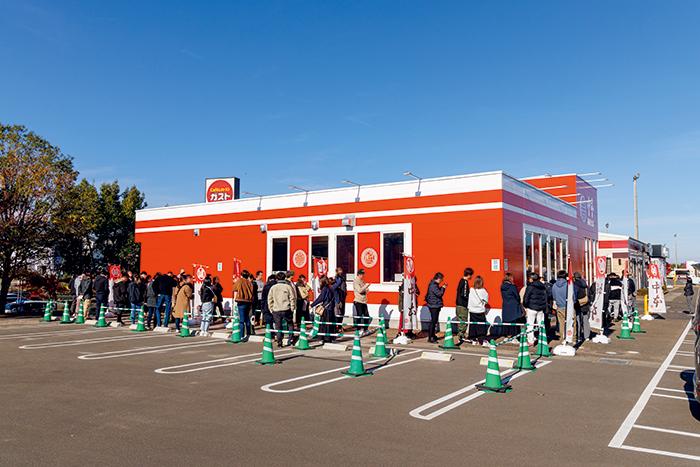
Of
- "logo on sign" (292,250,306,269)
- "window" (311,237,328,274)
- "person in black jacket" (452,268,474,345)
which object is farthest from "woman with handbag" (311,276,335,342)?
"logo on sign" (292,250,306,269)

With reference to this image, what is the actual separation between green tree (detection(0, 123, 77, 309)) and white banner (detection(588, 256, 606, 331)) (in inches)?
895

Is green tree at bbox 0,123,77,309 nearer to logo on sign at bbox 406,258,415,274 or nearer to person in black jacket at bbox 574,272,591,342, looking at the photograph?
logo on sign at bbox 406,258,415,274

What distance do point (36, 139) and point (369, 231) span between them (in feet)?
61.3

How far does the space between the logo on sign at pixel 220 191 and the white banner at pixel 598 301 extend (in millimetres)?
21470

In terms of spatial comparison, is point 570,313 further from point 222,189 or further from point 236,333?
point 222,189

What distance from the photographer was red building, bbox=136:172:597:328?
1529 cm

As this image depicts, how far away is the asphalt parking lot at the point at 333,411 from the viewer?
5031mm

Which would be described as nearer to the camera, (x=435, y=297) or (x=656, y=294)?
(x=435, y=297)

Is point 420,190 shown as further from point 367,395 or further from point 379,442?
point 379,442

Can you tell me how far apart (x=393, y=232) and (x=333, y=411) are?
35.0 ft

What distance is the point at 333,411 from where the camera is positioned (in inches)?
261

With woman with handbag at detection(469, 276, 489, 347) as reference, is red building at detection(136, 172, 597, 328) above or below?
above

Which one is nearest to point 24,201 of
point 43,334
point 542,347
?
point 43,334

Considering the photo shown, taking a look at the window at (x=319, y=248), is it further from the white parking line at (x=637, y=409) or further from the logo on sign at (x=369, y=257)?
the white parking line at (x=637, y=409)
